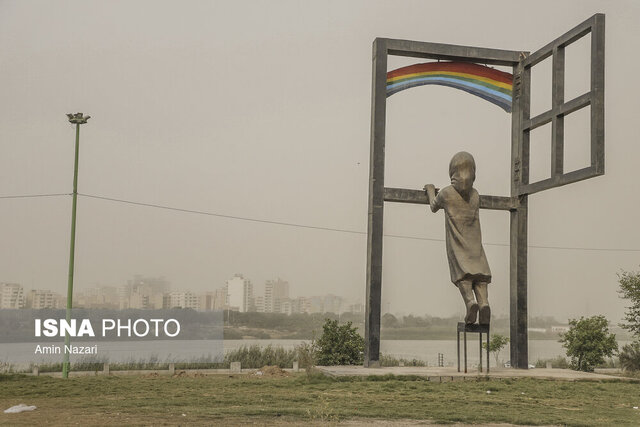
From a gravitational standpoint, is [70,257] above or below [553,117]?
below

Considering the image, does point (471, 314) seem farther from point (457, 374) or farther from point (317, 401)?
point (317, 401)

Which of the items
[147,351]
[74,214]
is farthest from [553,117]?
[147,351]

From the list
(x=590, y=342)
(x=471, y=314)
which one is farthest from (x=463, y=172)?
(x=590, y=342)

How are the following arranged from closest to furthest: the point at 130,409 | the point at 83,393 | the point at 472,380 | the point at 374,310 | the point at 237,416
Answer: the point at 237,416, the point at 130,409, the point at 83,393, the point at 472,380, the point at 374,310

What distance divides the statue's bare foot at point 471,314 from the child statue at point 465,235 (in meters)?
0.09

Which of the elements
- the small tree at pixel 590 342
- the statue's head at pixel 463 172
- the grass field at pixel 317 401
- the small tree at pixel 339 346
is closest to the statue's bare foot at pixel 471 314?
the grass field at pixel 317 401

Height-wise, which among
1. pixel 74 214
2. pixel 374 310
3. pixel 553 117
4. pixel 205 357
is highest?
pixel 553 117

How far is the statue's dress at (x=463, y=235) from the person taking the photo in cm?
1369

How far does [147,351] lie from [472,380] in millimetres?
12272

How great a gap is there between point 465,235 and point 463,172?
3.75 ft

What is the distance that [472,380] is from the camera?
1298cm

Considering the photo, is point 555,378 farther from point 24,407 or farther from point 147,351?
point 147,351

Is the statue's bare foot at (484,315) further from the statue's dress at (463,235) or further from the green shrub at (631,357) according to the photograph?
the green shrub at (631,357)

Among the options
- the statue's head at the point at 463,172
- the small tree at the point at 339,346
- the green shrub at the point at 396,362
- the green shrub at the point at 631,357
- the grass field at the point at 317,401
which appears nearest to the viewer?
the grass field at the point at 317,401
